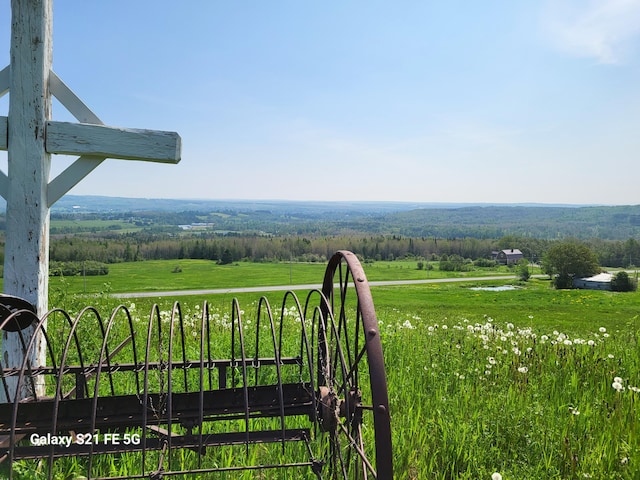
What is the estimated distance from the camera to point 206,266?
69375 millimetres

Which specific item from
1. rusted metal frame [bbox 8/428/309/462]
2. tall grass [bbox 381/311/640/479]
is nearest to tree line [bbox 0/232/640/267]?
tall grass [bbox 381/311/640/479]

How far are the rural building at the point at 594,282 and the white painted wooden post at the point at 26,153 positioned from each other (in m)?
79.0

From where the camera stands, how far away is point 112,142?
4379 mm

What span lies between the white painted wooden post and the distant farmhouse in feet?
361

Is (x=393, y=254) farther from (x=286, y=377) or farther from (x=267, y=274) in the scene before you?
(x=286, y=377)

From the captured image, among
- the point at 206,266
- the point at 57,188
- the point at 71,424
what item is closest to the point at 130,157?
the point at 57,188

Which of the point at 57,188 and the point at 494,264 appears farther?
the point at 494,264

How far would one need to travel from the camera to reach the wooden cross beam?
13.7 ft

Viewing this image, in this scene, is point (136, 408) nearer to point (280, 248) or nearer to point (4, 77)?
point (4, 77)

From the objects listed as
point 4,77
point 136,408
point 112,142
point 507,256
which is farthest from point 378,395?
point 507,256

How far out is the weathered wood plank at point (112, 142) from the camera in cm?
428

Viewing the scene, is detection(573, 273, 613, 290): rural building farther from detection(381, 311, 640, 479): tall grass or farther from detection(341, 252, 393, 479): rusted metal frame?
detection(341, 252, 393, 479): rusted metal frame

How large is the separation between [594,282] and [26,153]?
81310 mm

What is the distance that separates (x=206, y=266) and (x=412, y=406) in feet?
220
